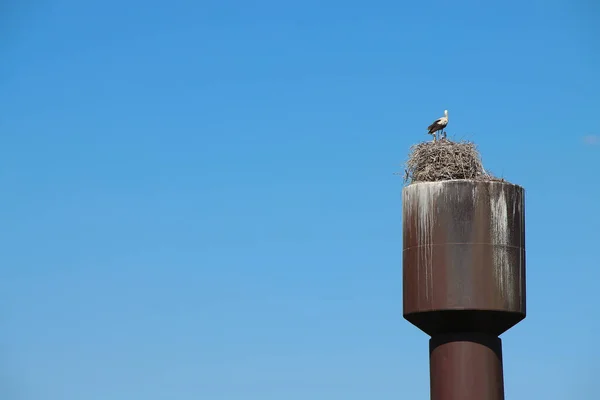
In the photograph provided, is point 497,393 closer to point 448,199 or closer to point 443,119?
point 448,199

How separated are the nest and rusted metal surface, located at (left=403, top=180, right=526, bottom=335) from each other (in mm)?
479

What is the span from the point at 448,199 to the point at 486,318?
2.83m

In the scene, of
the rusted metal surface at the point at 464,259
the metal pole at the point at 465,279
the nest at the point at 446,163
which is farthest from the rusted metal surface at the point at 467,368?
the nest at the point at 446,163

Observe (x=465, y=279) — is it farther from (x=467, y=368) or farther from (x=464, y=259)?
(x=467, y=368)

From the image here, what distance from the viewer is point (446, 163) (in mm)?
27016

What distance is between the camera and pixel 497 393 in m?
25.8

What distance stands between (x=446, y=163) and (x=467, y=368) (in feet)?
15.9

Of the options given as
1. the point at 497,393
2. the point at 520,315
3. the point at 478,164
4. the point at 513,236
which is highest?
the point at 478,164

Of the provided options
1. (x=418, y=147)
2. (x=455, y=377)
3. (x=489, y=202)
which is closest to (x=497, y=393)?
(x=455, y=377)

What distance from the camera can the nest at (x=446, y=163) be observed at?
26.9 m

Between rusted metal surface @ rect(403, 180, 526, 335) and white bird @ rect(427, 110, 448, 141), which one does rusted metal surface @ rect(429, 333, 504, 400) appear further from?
white bird @ rect(427, 110, 448, 141)

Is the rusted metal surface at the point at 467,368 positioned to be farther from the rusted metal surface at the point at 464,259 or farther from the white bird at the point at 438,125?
the white bird at the point at 438,125

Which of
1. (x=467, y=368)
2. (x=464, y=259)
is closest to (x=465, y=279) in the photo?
(x=464, y=259)

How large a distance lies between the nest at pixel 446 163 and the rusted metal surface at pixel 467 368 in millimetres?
3739
